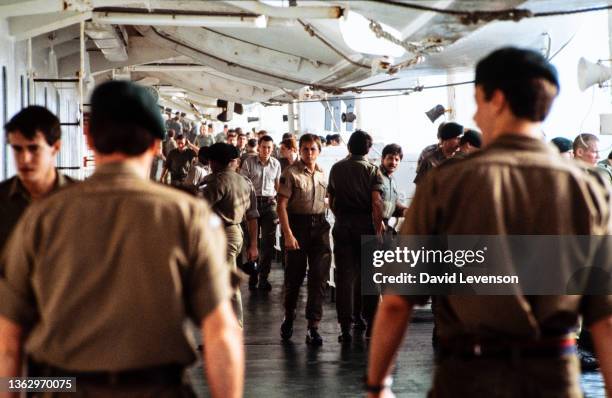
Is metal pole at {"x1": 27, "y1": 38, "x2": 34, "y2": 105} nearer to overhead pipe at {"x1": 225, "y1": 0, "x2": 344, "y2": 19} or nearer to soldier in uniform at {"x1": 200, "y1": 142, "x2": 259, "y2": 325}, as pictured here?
overhead pipe at {"x1": 225, "y1": 0, "x2": 344, "y2": 19}

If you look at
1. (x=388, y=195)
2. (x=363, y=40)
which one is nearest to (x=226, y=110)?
(x=363, y=40)

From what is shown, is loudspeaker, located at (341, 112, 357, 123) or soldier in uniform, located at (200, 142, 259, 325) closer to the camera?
soldier in uniform, located at (200, 142, 259, 325)

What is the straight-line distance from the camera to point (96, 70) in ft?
58.0

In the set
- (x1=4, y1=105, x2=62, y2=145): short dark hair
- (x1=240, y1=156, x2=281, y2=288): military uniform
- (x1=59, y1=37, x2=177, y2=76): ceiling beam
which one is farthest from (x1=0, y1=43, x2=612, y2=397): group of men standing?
(x1=59, y1=37, x2=177, y2=76): ceiling beam

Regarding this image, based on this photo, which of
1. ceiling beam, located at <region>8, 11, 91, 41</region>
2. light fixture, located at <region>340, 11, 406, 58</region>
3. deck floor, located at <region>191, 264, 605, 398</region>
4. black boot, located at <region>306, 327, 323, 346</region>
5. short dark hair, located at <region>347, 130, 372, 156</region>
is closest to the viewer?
deck floor, located at <region>191, 264, 605, 398</region>

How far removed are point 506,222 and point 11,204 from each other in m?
2.26

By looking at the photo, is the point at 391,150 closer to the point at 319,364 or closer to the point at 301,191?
the point at 301,191

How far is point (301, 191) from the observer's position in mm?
9117

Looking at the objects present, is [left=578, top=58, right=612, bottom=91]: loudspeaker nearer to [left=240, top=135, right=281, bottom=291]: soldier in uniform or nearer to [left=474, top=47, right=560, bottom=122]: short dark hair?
[left=240, top=135, right=281, bottom=291]: soldier in uniform

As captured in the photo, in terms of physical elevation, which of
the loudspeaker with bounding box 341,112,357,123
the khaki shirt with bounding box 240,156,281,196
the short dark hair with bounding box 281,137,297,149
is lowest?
the khaki shirt with bounding box 240,156,281,196

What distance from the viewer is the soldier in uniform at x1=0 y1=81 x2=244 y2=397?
107 inches

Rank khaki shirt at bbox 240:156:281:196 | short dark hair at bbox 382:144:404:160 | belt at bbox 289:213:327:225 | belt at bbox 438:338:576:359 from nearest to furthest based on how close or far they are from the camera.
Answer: belt at bbox 438:338:576:359, belt at bbox 289:213:327:225, short dark hair at bbox 382:144:404:160, khaki shirt at bbox 240:156:281:196

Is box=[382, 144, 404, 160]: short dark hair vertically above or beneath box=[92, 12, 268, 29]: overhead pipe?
beneath

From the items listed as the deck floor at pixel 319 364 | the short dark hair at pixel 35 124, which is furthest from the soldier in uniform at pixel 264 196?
the short dark hair at pixel 35 124
